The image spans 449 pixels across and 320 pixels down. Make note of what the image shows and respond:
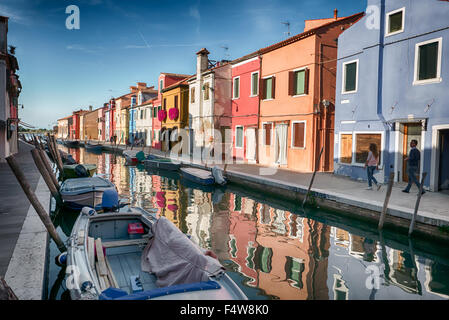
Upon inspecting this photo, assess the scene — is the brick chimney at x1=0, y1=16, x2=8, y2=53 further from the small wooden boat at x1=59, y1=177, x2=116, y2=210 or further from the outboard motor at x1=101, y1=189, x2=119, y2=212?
the outboard motor at x1=101, y1=189, x2=119, y2=212

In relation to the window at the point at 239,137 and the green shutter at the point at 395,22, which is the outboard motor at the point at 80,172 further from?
the green shutter at the point at 395,22

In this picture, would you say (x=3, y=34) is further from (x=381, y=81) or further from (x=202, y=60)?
(x=381, y=81)

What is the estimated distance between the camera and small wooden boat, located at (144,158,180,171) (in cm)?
2275

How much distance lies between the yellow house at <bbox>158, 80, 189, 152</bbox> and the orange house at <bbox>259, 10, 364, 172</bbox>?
41.0 ft

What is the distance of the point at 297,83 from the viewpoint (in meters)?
18.5

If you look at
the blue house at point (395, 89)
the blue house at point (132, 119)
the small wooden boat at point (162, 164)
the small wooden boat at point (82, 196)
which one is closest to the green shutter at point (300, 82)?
the blue house at point (395, 89)

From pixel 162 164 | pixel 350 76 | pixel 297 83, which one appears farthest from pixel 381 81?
pixel 162 164

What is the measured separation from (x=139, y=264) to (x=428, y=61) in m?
11.9

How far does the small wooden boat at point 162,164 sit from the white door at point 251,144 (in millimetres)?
4695

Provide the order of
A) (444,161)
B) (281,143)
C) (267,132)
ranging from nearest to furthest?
(444,161) → (281,143) → (267,132)

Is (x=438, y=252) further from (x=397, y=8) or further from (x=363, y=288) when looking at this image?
(x=397, y=8)

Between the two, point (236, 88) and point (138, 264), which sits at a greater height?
point (236, 88)

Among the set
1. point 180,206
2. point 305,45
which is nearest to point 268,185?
point 180,206

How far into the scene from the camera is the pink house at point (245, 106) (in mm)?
22109
